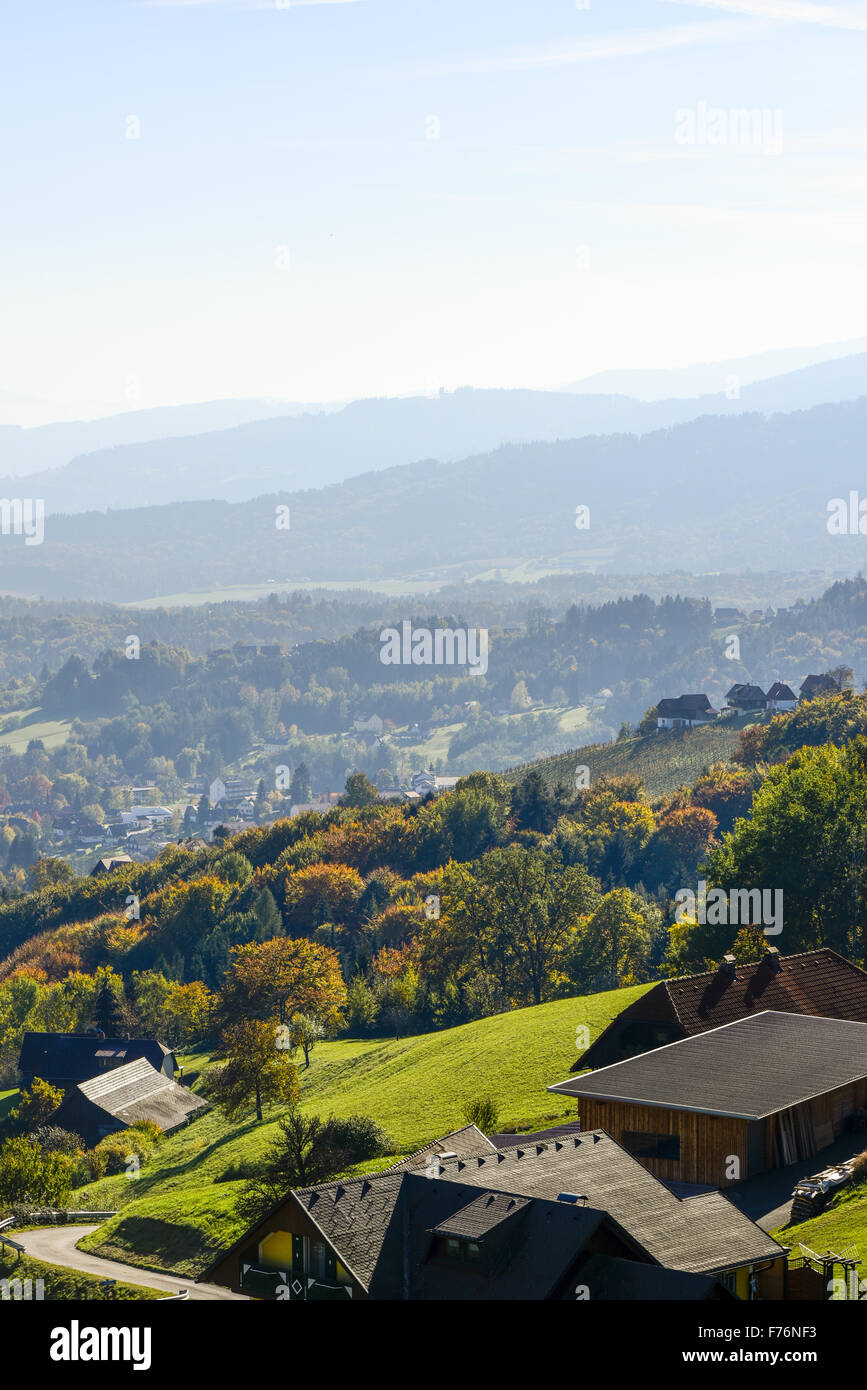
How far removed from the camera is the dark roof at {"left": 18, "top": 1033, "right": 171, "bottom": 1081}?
87.5 meters

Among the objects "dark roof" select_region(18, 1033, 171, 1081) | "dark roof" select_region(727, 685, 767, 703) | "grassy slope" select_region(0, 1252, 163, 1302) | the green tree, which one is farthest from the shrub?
"dark roof" select_region(727, 685, 767, 703)

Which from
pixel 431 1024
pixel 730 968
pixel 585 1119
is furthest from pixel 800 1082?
pixel 431 1024

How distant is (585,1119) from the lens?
4044 centimetres

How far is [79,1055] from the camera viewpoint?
89500 mm

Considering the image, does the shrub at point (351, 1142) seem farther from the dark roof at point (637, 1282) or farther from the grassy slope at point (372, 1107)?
the dark roof at point (637, 1282)

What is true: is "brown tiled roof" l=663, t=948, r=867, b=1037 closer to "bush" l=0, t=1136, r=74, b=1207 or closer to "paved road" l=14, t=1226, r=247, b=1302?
"paved road" l=14, t=1226, r=247, b=1302

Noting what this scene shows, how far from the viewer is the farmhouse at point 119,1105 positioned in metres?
78.8

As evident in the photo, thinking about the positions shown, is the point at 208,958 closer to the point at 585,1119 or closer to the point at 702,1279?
the point at 585,1119

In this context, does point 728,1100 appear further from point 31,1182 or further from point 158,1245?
point 31,1182

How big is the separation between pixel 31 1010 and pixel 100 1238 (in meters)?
62.8

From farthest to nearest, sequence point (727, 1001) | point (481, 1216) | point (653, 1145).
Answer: point (727, 1001) < point (653, 1145) < point (481, 1216)

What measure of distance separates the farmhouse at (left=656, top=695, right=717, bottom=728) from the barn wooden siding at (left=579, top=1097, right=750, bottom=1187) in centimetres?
13680

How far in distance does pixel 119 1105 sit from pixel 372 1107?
83.4 feet

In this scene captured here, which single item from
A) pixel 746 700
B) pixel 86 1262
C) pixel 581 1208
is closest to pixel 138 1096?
pixel 86 1262
